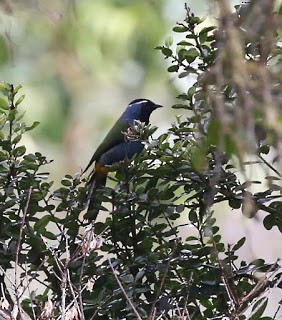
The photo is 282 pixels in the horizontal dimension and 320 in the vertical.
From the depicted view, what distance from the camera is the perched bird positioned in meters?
2.02

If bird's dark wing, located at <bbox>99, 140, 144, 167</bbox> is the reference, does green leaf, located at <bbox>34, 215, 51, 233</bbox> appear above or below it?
below

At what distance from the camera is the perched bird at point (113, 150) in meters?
2.02

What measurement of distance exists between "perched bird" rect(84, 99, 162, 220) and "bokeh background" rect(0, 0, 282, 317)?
1.75 m

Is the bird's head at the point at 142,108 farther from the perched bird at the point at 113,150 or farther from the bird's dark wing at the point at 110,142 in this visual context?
the bird's dark wing at the point at 110,142

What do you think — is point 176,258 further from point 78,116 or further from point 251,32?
point 78,116

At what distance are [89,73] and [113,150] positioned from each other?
4190mm

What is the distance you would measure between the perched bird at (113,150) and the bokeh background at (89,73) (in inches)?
69.0

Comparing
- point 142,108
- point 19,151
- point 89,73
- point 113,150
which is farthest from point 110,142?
point 89,73

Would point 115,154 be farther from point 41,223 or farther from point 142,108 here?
point 41,223

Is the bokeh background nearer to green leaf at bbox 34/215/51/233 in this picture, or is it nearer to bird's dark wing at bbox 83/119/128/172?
bird's dark wing at bbox 83/119/128/172

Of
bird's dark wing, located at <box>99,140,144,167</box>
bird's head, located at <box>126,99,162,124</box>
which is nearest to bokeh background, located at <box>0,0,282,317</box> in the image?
bird's head, located at <box>126,99,162,124</box>

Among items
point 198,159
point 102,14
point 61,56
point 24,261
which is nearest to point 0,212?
point 24,261

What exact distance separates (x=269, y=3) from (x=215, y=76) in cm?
9

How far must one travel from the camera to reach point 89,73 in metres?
7.12
